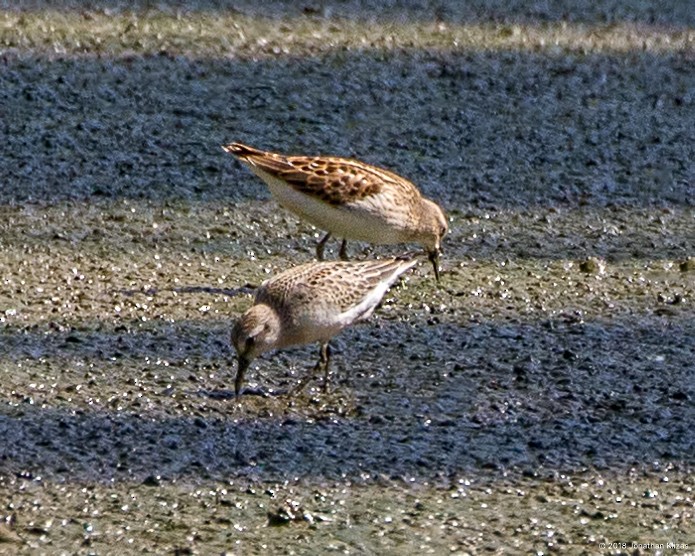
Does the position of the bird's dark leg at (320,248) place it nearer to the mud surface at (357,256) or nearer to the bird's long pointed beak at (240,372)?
the mud surface at (357,256)

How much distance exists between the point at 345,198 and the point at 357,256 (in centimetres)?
70

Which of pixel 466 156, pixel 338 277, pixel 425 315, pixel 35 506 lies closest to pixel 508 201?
pixel 466 156

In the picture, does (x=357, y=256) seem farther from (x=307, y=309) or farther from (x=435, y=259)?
(x=307, y=309)

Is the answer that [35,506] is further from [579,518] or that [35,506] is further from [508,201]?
[508,201]

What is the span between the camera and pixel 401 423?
6.54m

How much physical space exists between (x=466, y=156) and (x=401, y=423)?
3606 mm

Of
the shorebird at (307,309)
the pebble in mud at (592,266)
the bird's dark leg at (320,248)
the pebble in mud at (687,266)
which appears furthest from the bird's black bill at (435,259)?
the pebble in mud at (687,266)

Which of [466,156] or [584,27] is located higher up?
[584,27]

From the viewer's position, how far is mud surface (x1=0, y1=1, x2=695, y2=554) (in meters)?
5.84

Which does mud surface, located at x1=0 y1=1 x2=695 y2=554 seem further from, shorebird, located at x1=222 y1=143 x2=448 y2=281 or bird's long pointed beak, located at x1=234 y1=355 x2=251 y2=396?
shorebird, located at x1=222 y1=143 x2=448 y2=281

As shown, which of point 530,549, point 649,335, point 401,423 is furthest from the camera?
point 649,335

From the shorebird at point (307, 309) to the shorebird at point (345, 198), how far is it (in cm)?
88

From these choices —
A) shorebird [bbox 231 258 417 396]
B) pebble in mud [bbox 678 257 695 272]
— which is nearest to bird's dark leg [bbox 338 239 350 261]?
shorebird [bbox 231 258 417 396]

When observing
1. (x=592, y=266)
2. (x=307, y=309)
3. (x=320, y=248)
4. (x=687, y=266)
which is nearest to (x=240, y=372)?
(x=307, y=309)
